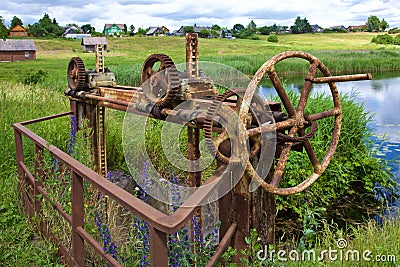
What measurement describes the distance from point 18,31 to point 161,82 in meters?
71.6

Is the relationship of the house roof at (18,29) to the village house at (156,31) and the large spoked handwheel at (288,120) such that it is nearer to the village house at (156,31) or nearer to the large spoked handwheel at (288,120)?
the village house at (156,31)

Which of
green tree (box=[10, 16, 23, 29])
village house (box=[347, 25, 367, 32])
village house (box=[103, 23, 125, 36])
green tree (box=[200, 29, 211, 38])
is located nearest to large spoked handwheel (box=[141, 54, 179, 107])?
green tree (box=[200, 29, 211, 38])

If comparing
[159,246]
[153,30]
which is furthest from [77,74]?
[153,30]

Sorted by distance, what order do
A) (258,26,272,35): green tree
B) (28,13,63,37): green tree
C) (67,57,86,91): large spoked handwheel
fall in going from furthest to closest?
(258,26,272,35): green tree → (28,13,63,37): green tree → (67,57,86,91): large spoked handwheel

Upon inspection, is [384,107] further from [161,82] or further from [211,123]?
[211,123]

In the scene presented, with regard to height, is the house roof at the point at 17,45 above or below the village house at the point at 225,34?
below

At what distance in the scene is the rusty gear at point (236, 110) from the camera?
1920mm

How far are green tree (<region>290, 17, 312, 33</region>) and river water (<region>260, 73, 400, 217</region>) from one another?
2254 inches

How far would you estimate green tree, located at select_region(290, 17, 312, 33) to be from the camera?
7600cm

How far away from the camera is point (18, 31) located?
2625 inches

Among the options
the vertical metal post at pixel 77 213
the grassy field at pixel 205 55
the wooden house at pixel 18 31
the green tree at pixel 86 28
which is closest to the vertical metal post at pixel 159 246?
the vertical metal post at pixel 77 213

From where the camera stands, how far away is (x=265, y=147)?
2113mm

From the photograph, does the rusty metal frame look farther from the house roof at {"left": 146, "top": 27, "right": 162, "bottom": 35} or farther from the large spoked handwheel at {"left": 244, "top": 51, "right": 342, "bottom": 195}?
the house roof at {"left": 146, "top": 27, "right": 162, "bottom": 35}

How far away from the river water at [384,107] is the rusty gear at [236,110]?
8.13ft
